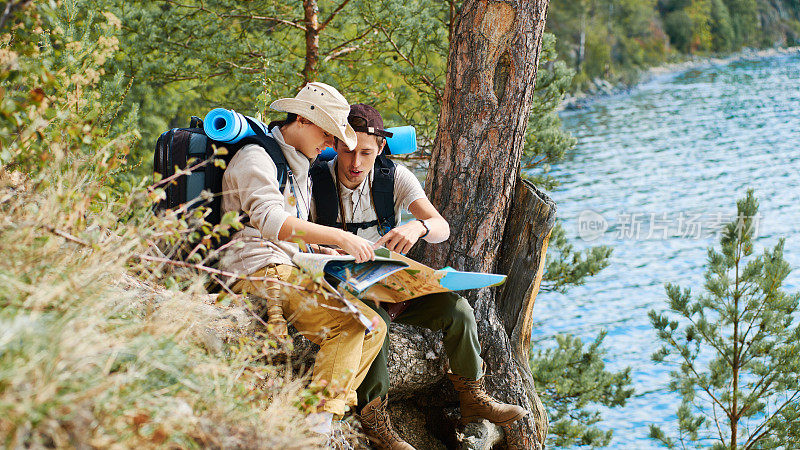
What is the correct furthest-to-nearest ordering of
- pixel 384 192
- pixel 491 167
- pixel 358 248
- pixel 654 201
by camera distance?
1. pixel 654 201
2. pixel 491 167
3. pixel 384 192
4. pixel 358 248

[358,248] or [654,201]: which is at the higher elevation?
[358,248]

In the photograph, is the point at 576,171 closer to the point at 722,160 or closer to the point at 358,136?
the point at 722,160

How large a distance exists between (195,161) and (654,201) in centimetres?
1870

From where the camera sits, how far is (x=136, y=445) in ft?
5.52

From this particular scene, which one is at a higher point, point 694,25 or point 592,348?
point 694,25

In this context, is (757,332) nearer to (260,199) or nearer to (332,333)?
(332,333)

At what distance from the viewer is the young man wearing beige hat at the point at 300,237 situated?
282 cm

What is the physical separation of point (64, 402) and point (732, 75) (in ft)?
170

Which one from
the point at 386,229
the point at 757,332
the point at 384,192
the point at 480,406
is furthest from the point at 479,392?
the point at 757,332

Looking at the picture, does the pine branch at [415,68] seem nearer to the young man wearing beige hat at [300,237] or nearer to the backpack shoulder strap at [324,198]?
the backpack shoulder strap at [324,198]

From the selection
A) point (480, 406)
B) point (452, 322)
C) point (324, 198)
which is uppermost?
point (324, 198)

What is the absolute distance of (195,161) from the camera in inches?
119

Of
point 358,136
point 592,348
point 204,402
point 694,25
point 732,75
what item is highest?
point 694,25

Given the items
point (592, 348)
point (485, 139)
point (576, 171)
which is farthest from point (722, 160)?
point (485, 139)
